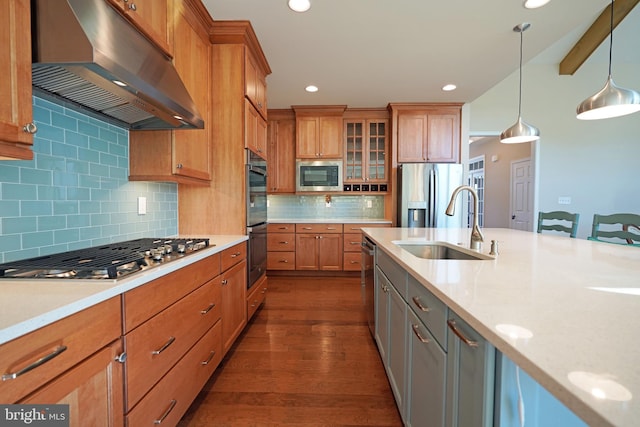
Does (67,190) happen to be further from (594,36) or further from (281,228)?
(594,36)

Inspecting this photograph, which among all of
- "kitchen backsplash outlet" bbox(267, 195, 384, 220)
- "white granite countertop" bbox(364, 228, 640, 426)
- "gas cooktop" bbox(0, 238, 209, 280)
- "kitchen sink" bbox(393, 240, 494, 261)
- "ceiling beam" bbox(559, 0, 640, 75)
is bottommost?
"kitchen sink" bbox(393, 240, 494, 261)

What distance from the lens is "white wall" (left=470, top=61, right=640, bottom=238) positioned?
463cm

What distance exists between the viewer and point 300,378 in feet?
5.75

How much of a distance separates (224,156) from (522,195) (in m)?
5.45

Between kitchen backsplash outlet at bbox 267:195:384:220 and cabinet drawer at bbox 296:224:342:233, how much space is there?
49 centimetres

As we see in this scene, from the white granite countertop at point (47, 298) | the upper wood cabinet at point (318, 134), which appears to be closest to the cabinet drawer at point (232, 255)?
the white granite countertop at point (47, 298)

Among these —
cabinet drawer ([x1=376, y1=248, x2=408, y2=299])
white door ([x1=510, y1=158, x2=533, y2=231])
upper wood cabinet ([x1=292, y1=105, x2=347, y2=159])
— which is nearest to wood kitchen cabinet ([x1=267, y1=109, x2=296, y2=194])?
upper wood cabinet ([x1=292, y1=105, x2=347, y2=159])

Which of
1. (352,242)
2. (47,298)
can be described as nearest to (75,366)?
(47,298)

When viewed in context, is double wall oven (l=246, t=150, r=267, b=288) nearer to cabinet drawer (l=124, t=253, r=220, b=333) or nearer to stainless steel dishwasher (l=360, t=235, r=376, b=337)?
cabinet drawer (l=124, t=253, r=220, b=333)

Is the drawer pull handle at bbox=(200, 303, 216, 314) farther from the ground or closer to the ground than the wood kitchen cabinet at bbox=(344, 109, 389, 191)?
closer to the ground

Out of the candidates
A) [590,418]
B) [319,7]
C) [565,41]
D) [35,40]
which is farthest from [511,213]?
[35,40]

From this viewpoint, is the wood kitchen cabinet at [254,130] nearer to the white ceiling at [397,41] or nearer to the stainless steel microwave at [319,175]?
the white ceiling at [397,41]

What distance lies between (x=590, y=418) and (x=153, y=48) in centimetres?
204

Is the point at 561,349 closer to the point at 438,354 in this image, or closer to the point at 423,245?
the point at 438,354
